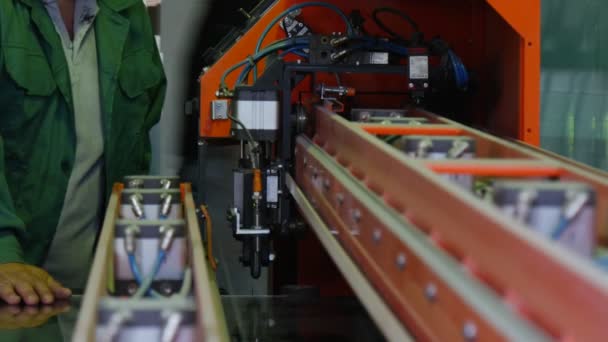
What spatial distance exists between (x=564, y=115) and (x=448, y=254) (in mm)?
4751

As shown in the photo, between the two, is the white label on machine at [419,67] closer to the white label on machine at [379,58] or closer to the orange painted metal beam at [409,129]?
the white label on machine at [379,58]

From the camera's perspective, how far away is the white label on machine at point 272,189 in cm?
208

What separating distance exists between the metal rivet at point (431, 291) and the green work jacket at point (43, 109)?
1941 millimetres

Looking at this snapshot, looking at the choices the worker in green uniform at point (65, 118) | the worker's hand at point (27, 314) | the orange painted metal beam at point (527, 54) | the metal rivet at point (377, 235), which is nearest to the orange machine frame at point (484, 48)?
the orange painted metal beam at point (527, 54)

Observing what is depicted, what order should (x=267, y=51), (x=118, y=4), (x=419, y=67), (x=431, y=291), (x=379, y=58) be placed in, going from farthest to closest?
(x=118, y=4) < (x=267, y=51) < (x=379, y=58) < (x=419, y=67) < (x=431, y=291)

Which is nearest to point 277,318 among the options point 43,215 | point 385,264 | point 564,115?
point 385,264

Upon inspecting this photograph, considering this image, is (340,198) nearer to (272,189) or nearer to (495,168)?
(495,168)

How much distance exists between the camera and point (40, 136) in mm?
2834

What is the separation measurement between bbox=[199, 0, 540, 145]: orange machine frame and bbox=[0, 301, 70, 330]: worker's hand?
2.82 feet

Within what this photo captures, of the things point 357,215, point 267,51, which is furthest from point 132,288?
point 267,51

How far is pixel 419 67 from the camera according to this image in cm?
208

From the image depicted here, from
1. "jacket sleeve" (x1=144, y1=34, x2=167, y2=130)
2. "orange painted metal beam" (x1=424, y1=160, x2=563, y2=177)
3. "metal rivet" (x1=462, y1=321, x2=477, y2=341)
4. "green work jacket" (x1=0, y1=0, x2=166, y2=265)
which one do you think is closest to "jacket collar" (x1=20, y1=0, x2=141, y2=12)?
"green work jacket" (x1=0, y1=0, x2=166, y2=265)

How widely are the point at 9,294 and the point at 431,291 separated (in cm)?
112

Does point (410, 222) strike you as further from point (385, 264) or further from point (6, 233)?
point (6, 233)
